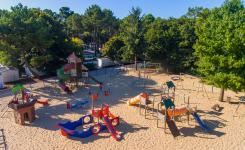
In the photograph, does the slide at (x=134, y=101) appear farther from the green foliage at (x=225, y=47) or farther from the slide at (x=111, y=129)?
the green foliage at (x=225, y=47)

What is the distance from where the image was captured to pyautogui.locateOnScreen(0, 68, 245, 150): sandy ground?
15902 millimetres

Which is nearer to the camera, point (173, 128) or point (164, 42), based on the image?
point (173, 128)

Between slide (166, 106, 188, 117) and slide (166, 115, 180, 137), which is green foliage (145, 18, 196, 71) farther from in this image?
slide (166, 115, 180, 137)

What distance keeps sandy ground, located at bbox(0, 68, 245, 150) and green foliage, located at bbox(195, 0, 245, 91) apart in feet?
9.06

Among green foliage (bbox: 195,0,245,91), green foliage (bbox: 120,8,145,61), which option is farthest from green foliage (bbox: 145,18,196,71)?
green foliage (bbox: 195,0,245,91)

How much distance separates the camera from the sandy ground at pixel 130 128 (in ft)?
52.2

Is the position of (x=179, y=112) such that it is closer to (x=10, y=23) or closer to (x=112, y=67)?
(x=10, y=23)

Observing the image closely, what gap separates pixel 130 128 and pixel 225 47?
1013 centimetres

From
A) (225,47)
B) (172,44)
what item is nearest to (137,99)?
(225,47)

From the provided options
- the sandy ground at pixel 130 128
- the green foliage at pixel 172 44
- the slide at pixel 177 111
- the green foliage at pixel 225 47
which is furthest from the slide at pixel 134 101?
the green foliage at pixel 172 44

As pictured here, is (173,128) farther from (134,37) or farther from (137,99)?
(134,37)

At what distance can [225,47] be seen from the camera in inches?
816

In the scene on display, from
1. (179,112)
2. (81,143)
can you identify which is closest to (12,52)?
(81,143)

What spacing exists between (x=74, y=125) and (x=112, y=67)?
79.9 ft
